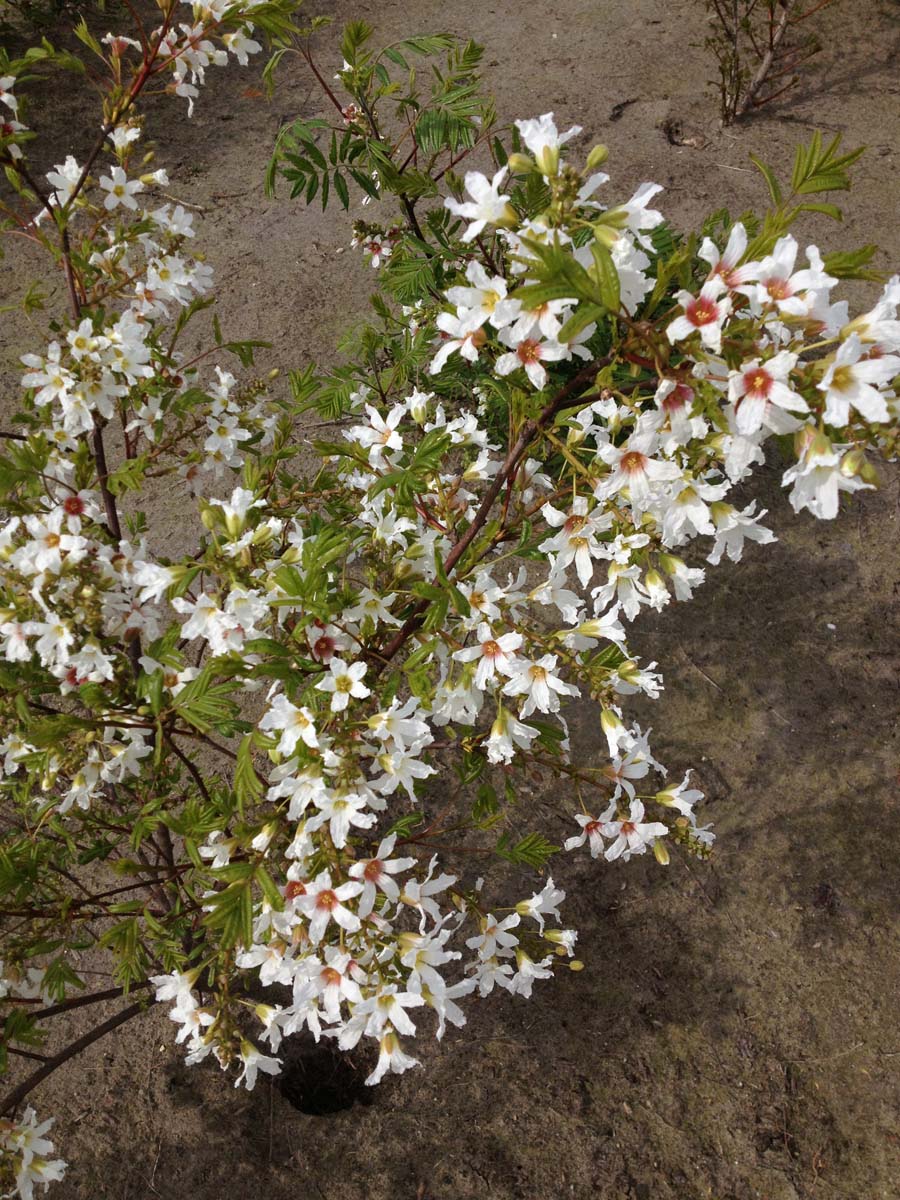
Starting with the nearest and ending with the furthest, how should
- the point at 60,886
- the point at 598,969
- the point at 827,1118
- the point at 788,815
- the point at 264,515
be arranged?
the point at 264,515, the point at 60,886, the point at 827,1118, the point at 598,969, the point at 788,815

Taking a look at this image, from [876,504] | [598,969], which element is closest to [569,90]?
[876,504]

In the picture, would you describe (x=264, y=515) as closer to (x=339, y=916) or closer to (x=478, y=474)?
(x=478, y=474)

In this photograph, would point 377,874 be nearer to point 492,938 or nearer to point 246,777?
point 246,777

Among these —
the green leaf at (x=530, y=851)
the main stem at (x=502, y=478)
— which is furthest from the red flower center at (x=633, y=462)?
the green leaf at (x=530, y=851)

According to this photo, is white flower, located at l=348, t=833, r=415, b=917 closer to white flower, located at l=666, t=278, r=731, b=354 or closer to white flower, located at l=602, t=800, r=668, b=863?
white flower, located at l=602, t=800, r=668, b=863

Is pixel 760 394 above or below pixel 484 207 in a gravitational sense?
below

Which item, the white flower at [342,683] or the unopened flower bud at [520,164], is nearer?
the unopened flower bud at [520,164]

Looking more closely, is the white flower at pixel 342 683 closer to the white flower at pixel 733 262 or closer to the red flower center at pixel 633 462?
the red flower center at pixel 633 462

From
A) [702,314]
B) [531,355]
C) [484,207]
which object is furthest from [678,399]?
[484,207]

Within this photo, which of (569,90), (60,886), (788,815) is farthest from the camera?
(569,90)
